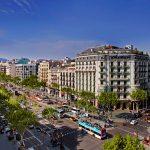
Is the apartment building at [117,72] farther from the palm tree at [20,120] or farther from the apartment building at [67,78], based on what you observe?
the palm tree at [20,120]

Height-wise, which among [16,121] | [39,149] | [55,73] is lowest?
[39,149]

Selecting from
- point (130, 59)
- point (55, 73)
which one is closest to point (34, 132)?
point (130, 59)

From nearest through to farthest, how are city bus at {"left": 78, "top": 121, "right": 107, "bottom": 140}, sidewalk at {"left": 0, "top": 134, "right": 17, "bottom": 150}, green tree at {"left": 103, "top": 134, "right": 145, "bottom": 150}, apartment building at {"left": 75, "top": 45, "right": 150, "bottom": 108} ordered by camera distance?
green tree at {"left": 103, "top": 134, "right": 145, "bottom": 150}, sidewalk at {"left": 0, "top": 134, "right": 17, "bottom": 150}, city bus at {"left": 78, "top": 121, "right": 107, "bottom": 140}, apartment building at {"left": 75, "top": 45, "right": 150, "bottom": 108}

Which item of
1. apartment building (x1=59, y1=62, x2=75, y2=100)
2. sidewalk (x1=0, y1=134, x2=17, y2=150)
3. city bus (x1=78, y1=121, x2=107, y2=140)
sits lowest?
sidewalk (x1=0, y1=134, x2=17, y2=150)

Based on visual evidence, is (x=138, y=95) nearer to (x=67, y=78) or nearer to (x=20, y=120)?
(x=67, y=78)

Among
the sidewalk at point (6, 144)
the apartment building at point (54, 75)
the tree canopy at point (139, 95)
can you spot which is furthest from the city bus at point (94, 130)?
the apartment building at point (54, 75)

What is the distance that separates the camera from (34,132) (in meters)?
78.8

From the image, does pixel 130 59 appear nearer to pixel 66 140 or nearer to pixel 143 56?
pixel 143 56

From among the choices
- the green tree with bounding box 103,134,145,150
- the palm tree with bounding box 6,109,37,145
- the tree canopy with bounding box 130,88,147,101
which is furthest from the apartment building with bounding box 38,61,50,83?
the green tree with bounding box 103,134,145,150

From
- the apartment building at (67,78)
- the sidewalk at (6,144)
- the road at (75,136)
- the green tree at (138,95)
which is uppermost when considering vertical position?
the apartment building at (67,78)

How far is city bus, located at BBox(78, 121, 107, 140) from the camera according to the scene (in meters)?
71.2

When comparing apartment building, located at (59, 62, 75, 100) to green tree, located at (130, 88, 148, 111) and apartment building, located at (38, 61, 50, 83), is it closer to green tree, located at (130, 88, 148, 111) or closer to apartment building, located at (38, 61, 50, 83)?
apartment building, located at (38, 61, 50, 83)

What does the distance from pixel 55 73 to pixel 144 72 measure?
58.8 meters

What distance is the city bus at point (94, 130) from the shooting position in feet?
234
